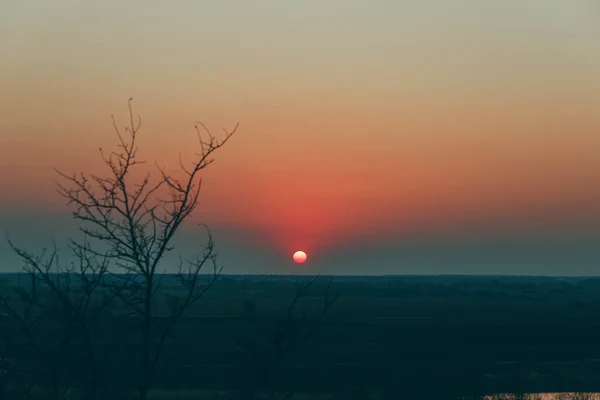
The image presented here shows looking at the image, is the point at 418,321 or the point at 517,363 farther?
the point at 418,321

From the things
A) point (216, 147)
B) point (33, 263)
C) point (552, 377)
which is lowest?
point (552, 377)

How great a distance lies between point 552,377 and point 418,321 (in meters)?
31.5

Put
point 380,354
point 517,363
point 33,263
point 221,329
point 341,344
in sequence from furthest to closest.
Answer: point 221,329 → point 341,344 → point 380,354 → point 517,363 → point 33,263

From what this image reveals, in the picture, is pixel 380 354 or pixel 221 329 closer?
pixel 380 354

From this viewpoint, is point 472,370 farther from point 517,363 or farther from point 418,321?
point 418,321

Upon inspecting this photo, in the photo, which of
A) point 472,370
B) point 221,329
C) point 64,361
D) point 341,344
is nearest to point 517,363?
point 472,370

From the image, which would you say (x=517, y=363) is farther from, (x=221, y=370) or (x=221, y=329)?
(x=221, y=329)

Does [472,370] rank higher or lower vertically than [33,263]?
lower

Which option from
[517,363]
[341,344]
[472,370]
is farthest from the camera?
[341,344]

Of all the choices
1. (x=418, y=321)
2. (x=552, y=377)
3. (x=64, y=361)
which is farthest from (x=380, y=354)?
(x=64, y=361)

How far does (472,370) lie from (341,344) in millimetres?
11521

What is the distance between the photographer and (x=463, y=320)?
66.8m

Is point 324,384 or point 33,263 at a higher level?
point 33,263

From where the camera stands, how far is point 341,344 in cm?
4581
